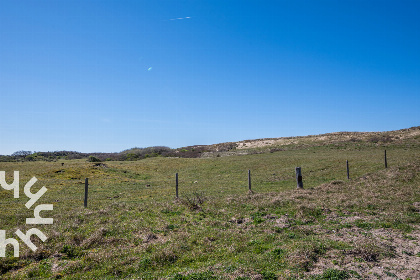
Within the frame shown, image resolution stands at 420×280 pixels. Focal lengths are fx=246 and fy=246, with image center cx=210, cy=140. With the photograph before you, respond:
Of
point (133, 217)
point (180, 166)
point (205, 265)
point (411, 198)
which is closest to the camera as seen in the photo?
point (205, 265)

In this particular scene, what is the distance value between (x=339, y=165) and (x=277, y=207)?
89.2 ft

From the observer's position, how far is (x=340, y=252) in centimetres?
865

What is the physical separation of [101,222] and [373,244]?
42.1ft

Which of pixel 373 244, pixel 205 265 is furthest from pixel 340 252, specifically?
pixel 205 265

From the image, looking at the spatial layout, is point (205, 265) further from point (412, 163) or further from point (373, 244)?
point (412, 163)

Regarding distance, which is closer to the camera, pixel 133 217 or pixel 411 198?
pixel 133 217

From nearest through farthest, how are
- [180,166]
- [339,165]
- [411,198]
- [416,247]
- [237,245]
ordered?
[416,247] < [237,245] < [411,198] < [339,165] < [180,166]

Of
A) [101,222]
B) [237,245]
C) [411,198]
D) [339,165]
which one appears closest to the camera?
[237,245]

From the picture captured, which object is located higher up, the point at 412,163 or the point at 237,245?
the point at 412,163

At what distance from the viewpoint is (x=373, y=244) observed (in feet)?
29.8

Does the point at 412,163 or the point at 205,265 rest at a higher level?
the point at 412,163

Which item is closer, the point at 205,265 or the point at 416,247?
the point at 205,265

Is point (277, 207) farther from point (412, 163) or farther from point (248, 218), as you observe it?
point (412, 163)

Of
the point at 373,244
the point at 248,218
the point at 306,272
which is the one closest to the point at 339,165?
the point at 248,218
